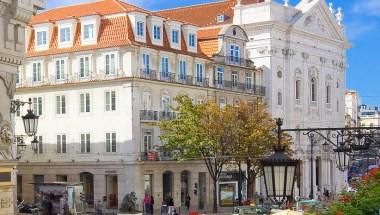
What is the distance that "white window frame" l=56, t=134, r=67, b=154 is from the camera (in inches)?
2222

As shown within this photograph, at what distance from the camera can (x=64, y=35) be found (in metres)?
56.5

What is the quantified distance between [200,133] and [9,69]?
40.0 meters

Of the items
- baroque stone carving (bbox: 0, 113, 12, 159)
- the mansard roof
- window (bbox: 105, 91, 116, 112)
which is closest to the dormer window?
the mansard roof

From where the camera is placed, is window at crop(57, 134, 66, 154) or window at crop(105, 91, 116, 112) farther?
window at crop(57, 134, 66, 154)

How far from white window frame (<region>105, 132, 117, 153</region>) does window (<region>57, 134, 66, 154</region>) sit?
3.78 metres

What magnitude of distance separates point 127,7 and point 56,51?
5.77 m

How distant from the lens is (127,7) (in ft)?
187

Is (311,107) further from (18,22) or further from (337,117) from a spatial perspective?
(18,22)

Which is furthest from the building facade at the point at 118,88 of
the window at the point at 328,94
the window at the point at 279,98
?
the window at the point at 328,94

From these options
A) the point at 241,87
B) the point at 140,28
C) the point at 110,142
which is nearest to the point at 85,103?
the point at 110,142

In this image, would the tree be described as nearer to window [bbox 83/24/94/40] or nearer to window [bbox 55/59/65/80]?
window [bbox 83/24/94/40]

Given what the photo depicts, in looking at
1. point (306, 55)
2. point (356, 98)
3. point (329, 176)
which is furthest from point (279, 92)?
point (356, 98)

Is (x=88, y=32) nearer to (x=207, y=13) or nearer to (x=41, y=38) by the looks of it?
(x=41, y=38)

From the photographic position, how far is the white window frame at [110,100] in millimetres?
54281
